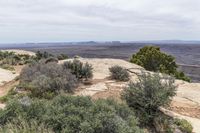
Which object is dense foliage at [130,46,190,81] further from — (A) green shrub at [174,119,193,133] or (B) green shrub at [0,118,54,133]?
(B) green shrub at [0,118,54,133]

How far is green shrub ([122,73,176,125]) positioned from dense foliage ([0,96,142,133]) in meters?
1.18

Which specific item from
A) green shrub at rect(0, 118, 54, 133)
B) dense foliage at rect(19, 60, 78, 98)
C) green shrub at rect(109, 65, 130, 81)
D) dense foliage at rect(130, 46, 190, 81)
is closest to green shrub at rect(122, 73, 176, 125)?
dense foliage at rect(19, 60, 78, 98)

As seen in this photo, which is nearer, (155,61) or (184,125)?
(184,125)

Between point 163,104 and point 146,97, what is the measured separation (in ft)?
1.70

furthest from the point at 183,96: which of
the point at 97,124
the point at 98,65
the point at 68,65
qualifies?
the point at 98,65

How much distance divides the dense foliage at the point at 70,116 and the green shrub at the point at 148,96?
3.88ft

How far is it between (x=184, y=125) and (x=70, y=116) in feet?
11.6

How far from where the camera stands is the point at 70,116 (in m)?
6.88

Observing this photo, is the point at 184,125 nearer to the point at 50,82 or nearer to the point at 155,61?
the point at 50,82

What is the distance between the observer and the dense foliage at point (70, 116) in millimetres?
6527

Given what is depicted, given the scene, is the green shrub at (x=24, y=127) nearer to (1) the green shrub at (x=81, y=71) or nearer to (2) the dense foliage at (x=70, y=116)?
(2) the dense foliage at (x=70, y=116)

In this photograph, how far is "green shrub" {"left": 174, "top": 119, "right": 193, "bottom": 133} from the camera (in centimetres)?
863

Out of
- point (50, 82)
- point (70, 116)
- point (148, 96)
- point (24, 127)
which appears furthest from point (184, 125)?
point (50, 82)

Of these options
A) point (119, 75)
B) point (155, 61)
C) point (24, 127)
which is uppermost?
point (24, 127)
